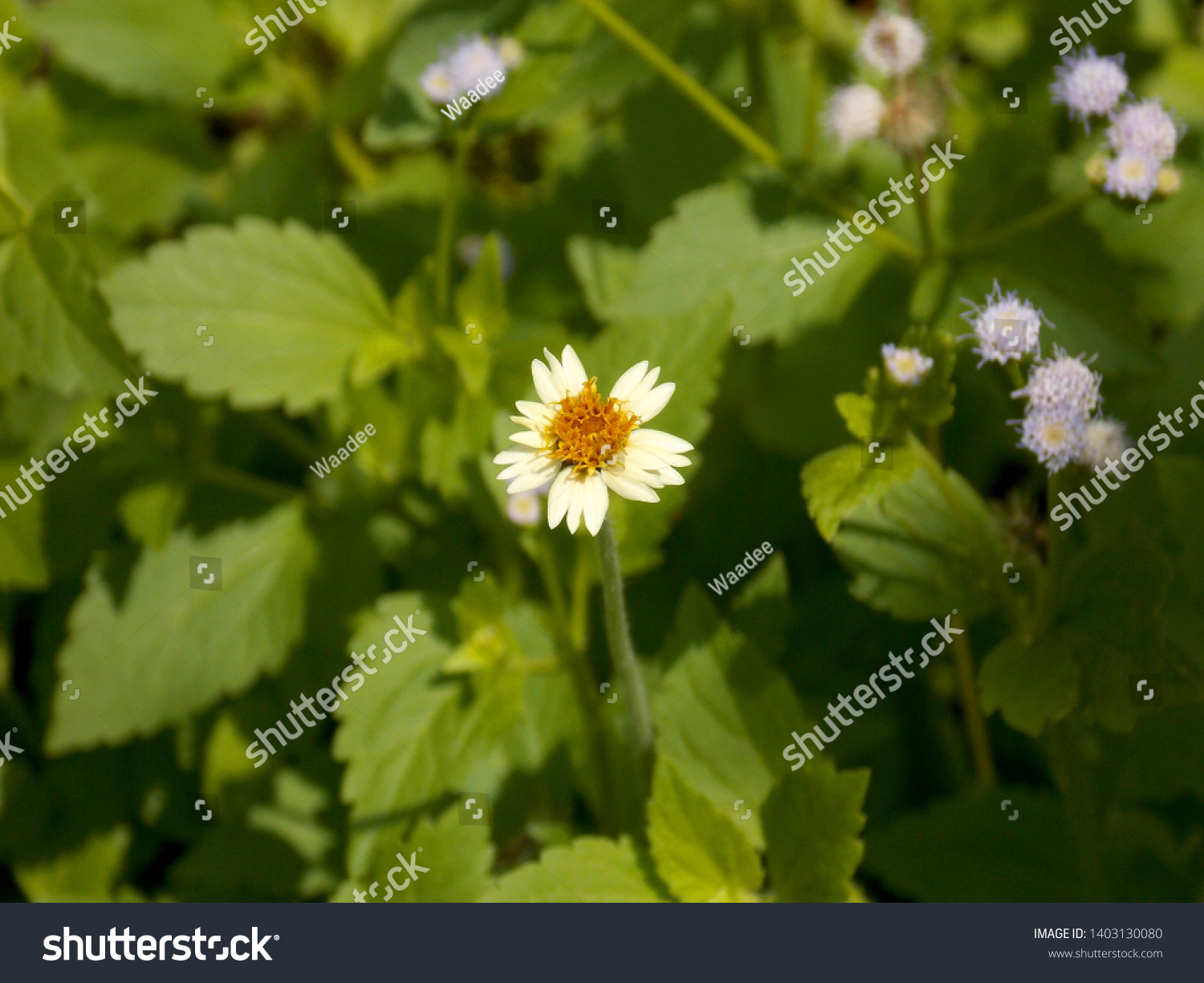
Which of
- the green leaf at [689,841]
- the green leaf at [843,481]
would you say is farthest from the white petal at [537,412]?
the green leaf at [689,841]

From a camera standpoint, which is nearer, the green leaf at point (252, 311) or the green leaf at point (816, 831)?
the green leaf at point (816, 831)

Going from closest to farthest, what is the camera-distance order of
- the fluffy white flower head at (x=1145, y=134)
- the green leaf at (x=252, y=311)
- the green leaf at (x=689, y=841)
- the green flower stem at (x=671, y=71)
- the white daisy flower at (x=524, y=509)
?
the green leaf at (x=689, y=841)
the fluffy white flower head at (x=1145, y=134)
the white daisy flower at (x=524, y=509)
the green flower stem at (x=671, y=71)
the green leaf at (x=252, y=311)

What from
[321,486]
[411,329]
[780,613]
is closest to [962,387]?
[780,613]

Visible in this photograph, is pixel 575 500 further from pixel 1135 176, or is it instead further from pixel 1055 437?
pixel 1135 176

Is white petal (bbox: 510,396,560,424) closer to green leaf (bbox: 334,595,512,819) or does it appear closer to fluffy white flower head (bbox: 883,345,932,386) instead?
fluffy white flower head (bbox: 883,345,932,386)
